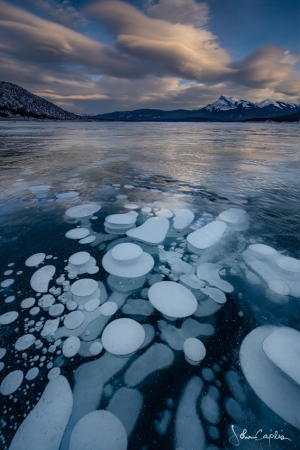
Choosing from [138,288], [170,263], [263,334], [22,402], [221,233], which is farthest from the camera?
[221,233]

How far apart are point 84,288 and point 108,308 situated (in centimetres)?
33

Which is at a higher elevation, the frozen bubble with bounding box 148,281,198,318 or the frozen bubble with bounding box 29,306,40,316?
the frozen bubble with bounding box 29,306,40,316

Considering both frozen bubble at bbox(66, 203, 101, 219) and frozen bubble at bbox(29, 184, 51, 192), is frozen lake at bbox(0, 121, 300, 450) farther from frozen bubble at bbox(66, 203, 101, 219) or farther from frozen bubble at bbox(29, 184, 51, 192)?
frozen bubble at bbox(29, 184, 51, 192)

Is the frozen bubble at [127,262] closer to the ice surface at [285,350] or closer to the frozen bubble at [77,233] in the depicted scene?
the frozen bubble at [77,233]

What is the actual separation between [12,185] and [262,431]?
18.1ft

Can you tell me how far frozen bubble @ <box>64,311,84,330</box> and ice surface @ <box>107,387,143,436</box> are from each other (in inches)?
22.0

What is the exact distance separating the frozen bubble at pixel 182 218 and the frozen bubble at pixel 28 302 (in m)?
1.91

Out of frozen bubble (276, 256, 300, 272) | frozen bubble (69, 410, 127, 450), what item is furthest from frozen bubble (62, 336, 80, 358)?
frozen bubble (276, 256, 300, 272)

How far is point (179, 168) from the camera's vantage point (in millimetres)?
6750

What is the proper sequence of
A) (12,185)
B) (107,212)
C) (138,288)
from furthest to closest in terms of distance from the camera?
(12,185) < (107,212) < (138,288)

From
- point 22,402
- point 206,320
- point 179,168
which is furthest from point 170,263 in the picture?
point 179,168

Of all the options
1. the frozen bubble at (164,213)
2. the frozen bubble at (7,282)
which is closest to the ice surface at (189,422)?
the frozen bubble at (7,282)

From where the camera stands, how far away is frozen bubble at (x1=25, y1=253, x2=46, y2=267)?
220 cm

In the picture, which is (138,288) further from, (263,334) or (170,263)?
(263,334)
